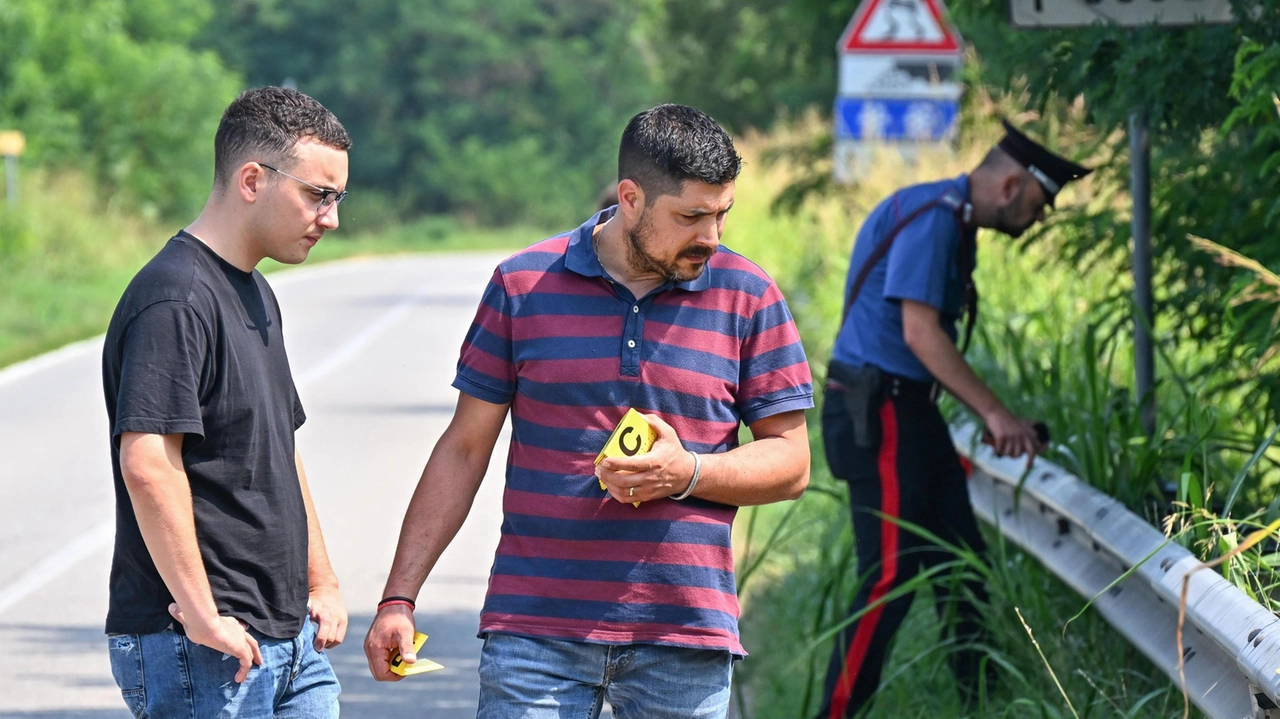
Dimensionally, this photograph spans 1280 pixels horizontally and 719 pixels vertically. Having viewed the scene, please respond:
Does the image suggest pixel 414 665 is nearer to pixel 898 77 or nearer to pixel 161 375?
pixel 161 375

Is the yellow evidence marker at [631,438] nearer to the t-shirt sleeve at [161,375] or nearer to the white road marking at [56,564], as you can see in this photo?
the t-shirt sleeve at [161,375]

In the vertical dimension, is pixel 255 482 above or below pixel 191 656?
above

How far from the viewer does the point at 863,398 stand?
205 inches

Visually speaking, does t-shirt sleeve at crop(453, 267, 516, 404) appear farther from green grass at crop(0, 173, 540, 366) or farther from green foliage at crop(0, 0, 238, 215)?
green foliage at crop(0, 0, 238, 215)

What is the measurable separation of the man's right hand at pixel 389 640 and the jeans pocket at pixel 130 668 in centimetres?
43

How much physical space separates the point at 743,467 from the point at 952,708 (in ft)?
6.81

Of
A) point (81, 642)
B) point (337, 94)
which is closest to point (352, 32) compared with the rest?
point (337, 94)

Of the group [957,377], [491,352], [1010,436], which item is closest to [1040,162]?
[957,377]

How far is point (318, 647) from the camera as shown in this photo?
3.40 metres

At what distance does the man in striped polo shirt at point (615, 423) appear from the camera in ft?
10.7

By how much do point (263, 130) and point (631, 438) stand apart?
0.88 metres

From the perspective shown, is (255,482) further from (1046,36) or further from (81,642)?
(81,642)

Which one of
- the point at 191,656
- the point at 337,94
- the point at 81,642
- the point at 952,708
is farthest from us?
the point at 337,94

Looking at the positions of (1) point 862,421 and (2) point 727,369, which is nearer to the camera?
(2) point 727,369
